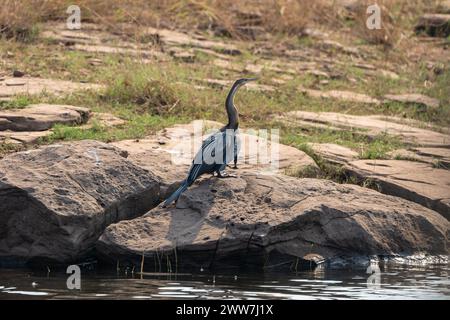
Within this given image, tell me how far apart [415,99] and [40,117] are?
502 cm

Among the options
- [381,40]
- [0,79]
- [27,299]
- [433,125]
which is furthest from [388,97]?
[27,299]

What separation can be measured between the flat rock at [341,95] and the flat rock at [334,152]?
216 centimetres

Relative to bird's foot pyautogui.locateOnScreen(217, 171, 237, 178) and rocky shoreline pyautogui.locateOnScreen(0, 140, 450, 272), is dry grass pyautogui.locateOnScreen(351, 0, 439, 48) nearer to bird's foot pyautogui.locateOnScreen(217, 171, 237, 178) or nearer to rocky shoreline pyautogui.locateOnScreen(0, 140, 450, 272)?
rocky shoreline pyautogui.locateOnScreen(0, 140, 450, 272)

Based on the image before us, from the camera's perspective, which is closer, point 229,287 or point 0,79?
point 229,287

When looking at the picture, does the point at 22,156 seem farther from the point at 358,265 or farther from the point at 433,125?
the point at 433,125

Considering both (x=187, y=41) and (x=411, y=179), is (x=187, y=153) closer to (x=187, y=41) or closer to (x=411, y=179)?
(x=411, y=179)

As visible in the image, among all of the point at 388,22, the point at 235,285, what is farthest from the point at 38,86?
the point at 388,22

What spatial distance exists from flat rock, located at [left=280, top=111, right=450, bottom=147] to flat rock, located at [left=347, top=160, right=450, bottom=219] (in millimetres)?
960

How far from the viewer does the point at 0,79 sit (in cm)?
1127

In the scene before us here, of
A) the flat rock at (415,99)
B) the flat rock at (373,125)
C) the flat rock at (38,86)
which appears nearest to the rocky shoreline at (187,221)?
the flat rock at (373,125)

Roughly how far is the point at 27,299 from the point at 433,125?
660cm

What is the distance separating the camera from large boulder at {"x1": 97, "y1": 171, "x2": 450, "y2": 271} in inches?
296

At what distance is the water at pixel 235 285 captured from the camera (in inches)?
264

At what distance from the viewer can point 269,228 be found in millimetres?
7527
